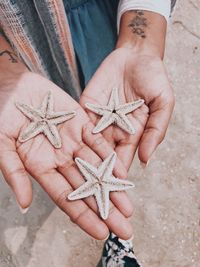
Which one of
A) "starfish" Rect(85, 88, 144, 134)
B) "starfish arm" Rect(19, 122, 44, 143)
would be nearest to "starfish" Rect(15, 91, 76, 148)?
"starfish arm" Rect(19, 122, 44, 143)

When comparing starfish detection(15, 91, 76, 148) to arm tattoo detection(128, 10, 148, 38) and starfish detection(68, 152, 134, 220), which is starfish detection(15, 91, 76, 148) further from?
arm tattoo detection(128, 10, 148, 38)

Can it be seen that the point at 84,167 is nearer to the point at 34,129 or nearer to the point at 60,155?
the point at 60,155

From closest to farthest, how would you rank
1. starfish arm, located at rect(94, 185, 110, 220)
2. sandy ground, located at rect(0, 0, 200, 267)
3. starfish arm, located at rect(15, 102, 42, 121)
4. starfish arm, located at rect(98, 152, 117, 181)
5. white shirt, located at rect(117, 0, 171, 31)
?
starfish arm, located at rect(94, 185, 110, 220)
starfish arm, located at rect(98, 152, 117, 181)
starfish arm, located at rect(15, 102, 42, 121)
white shirt, located at rect(117, 0, 171, 31)
sandy ground, located at rect(0, 0, 200, 267)

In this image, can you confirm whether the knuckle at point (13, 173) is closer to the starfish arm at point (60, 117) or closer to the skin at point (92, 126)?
the skin at point (92, 126)

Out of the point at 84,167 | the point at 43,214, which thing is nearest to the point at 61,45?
the point at 84,167

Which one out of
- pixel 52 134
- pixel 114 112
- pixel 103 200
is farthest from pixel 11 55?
pixel 103 200

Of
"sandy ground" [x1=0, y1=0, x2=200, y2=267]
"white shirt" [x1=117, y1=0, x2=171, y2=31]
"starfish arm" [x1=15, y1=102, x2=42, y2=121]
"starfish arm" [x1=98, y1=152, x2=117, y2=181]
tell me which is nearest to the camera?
"starfish arm" [x1=98, y1=152, x2=117, y2=181]

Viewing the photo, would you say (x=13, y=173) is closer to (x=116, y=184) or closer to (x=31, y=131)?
(x=31, y=131)
